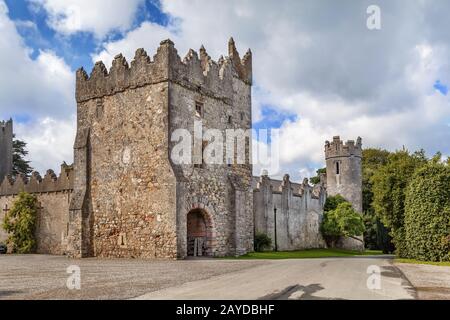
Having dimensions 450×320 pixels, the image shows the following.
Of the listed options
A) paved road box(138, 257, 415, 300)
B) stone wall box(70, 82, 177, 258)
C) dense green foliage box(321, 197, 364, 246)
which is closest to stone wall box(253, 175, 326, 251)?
dense green foliage box(321, 197, 364, 246)

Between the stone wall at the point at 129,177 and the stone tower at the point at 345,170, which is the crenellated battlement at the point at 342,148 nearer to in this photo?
the stone tower at the point at 345,170

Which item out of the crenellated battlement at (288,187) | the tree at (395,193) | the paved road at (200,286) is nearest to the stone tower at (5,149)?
the crenellated battlement at (288,187)

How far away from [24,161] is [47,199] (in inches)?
952

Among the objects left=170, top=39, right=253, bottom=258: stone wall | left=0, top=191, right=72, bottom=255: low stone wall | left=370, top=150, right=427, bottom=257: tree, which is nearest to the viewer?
left=170, top=39, right=253, bottom=258: stone wall

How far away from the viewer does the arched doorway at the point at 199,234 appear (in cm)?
2630

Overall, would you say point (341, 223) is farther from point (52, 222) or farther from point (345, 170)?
point (52, 222)

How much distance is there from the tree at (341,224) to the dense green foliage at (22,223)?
2682cm

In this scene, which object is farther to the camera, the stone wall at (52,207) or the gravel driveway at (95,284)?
the stone wall at (52,207)

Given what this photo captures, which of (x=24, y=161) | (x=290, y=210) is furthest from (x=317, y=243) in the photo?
(x=24, y=161)

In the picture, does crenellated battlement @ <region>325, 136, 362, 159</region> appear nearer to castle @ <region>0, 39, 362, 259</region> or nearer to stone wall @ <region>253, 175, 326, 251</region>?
stone wall @ <region>253, 175, 326, 251</region>

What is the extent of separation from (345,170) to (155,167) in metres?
34.9

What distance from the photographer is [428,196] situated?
22719 millimetres

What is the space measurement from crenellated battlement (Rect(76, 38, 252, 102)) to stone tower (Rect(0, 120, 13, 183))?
21645mm

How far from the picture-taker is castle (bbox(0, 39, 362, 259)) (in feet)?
80.4
